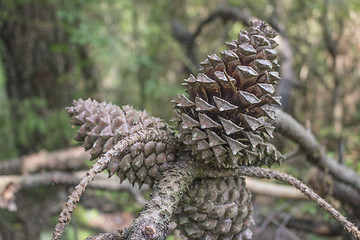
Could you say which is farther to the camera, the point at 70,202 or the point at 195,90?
the point at 195,90

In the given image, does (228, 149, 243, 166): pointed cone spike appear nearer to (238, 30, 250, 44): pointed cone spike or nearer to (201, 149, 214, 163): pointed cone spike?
(201, 149, 214, 163): pointed cone spike

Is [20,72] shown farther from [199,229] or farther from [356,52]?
[356,52]

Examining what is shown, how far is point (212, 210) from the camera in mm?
888

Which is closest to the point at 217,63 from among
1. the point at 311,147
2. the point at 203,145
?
the point at 203,145

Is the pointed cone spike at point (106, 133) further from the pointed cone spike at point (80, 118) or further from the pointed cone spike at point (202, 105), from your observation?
the pointed cone spike at point (202, 105)

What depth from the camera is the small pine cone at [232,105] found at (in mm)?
850

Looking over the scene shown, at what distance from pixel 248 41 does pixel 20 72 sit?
12.8 feet

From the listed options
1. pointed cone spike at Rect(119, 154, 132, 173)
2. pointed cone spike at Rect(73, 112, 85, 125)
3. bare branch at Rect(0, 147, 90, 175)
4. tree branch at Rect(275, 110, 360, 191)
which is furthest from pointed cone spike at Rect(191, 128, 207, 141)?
bare branch at Rect(0, 147, 90, 175)

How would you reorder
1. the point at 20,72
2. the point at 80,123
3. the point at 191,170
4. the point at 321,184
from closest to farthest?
the point at 191,170 → the point at 80,123 → the point at 321,184 → the point at 20,72

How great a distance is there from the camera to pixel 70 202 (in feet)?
1.95

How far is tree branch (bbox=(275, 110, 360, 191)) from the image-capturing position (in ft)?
4.44

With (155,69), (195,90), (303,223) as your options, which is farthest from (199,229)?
(155,69)

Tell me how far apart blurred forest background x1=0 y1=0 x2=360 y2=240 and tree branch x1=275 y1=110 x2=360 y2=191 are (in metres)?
0.68

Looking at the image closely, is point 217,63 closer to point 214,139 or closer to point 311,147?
point 214,139
